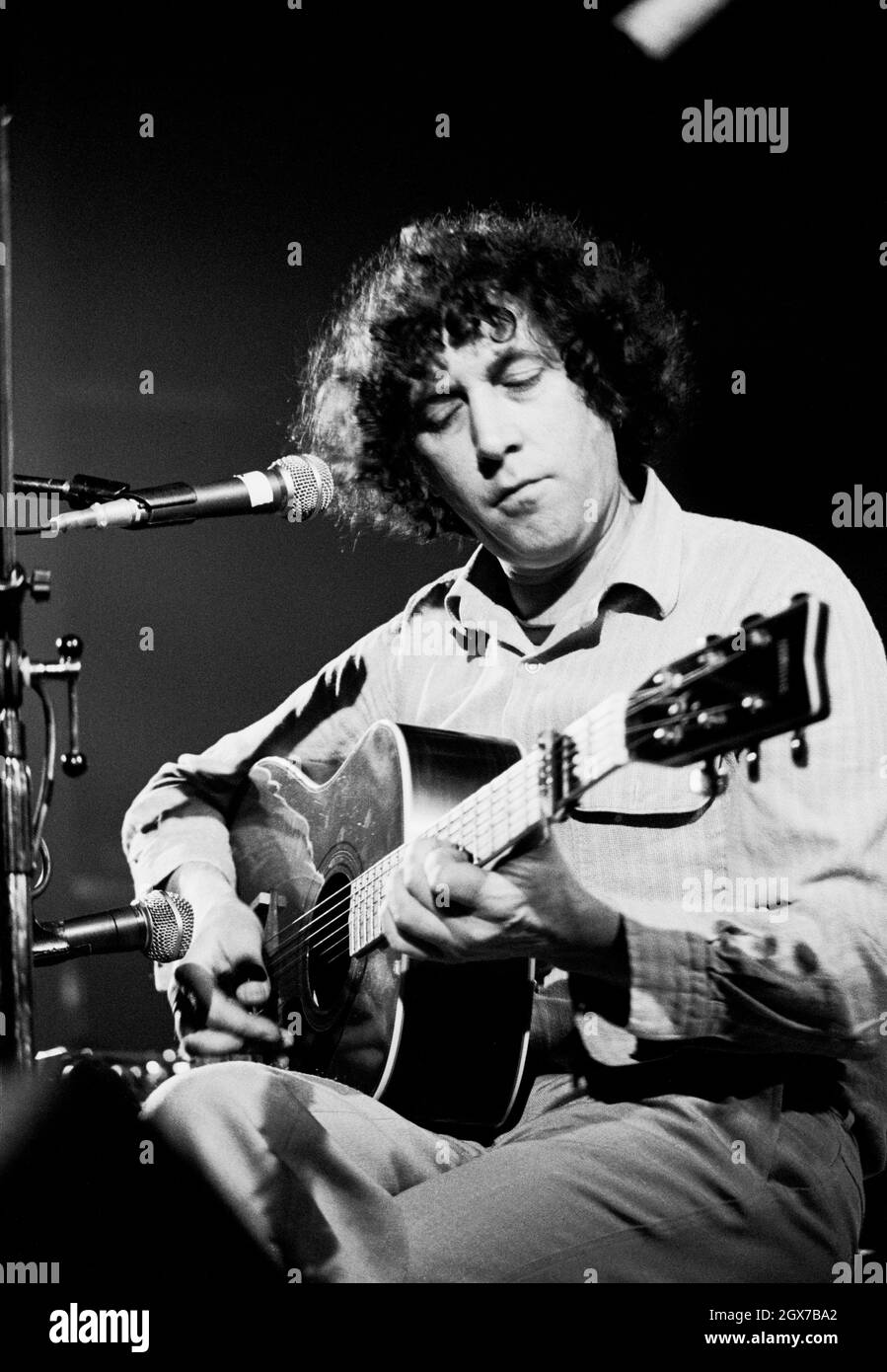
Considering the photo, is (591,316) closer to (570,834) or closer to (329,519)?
(329,519)

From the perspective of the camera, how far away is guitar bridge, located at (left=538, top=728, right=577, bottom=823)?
1.68 metres

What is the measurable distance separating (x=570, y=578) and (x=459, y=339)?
40 cm

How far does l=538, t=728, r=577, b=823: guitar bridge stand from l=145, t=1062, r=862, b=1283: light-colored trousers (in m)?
0.43

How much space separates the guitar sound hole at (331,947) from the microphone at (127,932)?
199 millimetres

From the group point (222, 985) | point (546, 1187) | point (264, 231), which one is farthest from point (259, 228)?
point (546, 1187)

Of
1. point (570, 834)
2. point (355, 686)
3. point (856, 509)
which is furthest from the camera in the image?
point (355, 686)

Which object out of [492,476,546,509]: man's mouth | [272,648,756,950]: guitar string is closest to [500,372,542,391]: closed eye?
[492,476,546,509]: man's mouth

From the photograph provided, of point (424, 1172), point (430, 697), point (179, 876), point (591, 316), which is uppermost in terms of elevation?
point (591, 316)

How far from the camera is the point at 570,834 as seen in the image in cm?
192

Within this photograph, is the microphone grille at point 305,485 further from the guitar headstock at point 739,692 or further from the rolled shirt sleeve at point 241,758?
the guitar headstock at point 739,692
